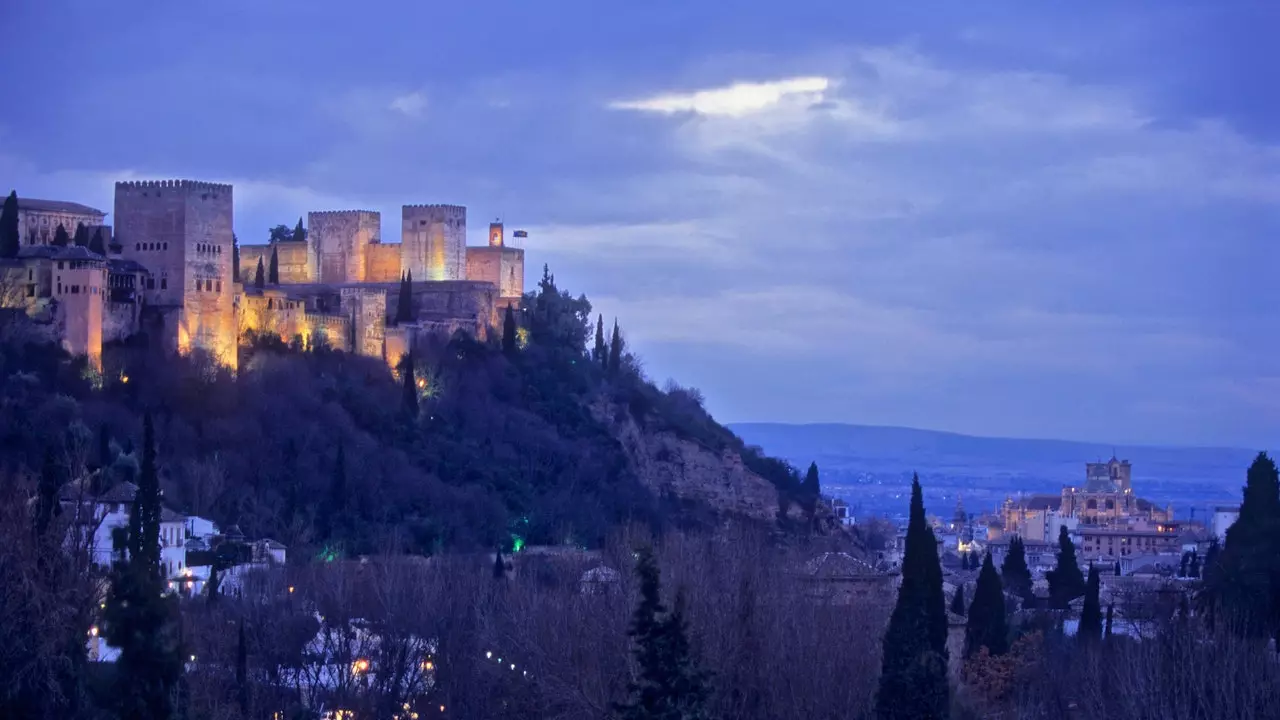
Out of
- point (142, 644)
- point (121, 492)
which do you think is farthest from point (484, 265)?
point (142, 644)

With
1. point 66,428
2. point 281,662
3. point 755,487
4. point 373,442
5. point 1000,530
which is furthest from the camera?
point 1000,530

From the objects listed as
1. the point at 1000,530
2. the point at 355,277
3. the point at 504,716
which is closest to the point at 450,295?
the point at 355,277

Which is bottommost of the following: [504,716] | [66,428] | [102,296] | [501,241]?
[504,716]

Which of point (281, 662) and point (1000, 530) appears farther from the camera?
point (1000, 530)

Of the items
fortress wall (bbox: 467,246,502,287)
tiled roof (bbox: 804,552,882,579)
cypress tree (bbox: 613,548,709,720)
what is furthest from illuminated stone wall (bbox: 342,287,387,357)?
cypress tree (bbox: 613,548,709,720)

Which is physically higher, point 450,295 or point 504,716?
point 450,295

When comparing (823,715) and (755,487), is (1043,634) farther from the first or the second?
(755,487)

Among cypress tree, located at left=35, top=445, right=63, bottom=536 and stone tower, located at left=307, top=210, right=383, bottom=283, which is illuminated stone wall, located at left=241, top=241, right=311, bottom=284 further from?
cypress tree, located at left=35, top=445, right=63, bottom=536

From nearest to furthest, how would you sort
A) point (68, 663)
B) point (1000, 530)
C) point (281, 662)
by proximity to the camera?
point (68, 663)
point (281, 662)
point (1000, 530)

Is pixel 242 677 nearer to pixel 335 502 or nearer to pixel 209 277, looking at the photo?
pixel 335 502
